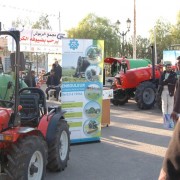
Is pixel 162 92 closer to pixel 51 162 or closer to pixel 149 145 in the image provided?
pixel 149 145

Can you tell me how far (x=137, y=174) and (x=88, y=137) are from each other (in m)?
2.45

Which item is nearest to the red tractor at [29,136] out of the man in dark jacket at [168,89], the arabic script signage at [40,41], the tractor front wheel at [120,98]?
the man in dark jacket at [168,89]

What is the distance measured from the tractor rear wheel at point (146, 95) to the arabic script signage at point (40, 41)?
9770mm

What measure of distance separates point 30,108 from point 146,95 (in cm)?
877

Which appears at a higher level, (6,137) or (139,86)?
A: (139,86)

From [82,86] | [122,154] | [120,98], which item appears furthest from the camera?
[120,98]

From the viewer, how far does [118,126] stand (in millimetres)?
10555

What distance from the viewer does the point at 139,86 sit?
14.1 metres

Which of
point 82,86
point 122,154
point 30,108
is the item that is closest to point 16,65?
point 30,108

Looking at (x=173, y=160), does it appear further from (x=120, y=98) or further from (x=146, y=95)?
(x=120, y=98)

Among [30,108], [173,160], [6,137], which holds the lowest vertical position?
[6,137]

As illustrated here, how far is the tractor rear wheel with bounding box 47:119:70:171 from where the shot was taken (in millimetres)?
5980

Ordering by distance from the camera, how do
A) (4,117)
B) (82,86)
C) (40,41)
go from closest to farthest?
1. (4,117)
2. (82,86)
3. (40,41)

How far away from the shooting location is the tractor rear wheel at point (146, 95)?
46.1ft
